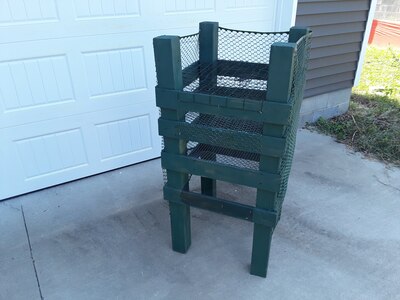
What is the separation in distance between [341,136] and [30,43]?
302 centimetres

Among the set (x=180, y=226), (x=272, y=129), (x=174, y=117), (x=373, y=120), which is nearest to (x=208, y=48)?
(x=174, y=117)

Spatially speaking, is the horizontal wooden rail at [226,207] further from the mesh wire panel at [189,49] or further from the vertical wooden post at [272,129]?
the mesh wire panel at [189,49]

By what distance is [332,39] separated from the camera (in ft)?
11.9

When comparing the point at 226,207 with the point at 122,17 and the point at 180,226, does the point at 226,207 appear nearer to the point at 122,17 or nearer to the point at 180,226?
the point at 180,226

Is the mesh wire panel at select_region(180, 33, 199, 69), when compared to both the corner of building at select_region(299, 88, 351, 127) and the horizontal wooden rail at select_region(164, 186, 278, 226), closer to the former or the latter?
the horizontal wooden rail at select_region(164, 186, 278, 226)

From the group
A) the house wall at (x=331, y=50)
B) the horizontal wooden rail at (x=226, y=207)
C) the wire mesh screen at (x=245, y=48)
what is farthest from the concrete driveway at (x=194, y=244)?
the house wall at (x=331, y=50)

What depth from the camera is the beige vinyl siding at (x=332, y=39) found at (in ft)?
11.1

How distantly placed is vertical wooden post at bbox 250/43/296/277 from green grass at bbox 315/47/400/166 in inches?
77.1

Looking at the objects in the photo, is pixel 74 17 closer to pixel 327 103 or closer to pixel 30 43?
pixel 30 43

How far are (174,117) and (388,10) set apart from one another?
8.10 meters

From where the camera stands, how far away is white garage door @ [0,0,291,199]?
2268 millimetres

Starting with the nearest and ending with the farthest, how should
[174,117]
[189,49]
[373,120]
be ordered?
1. [174,117]
2. [189,49]
3. [373,120]

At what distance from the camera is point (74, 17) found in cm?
233

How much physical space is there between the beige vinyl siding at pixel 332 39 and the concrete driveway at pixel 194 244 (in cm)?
138
